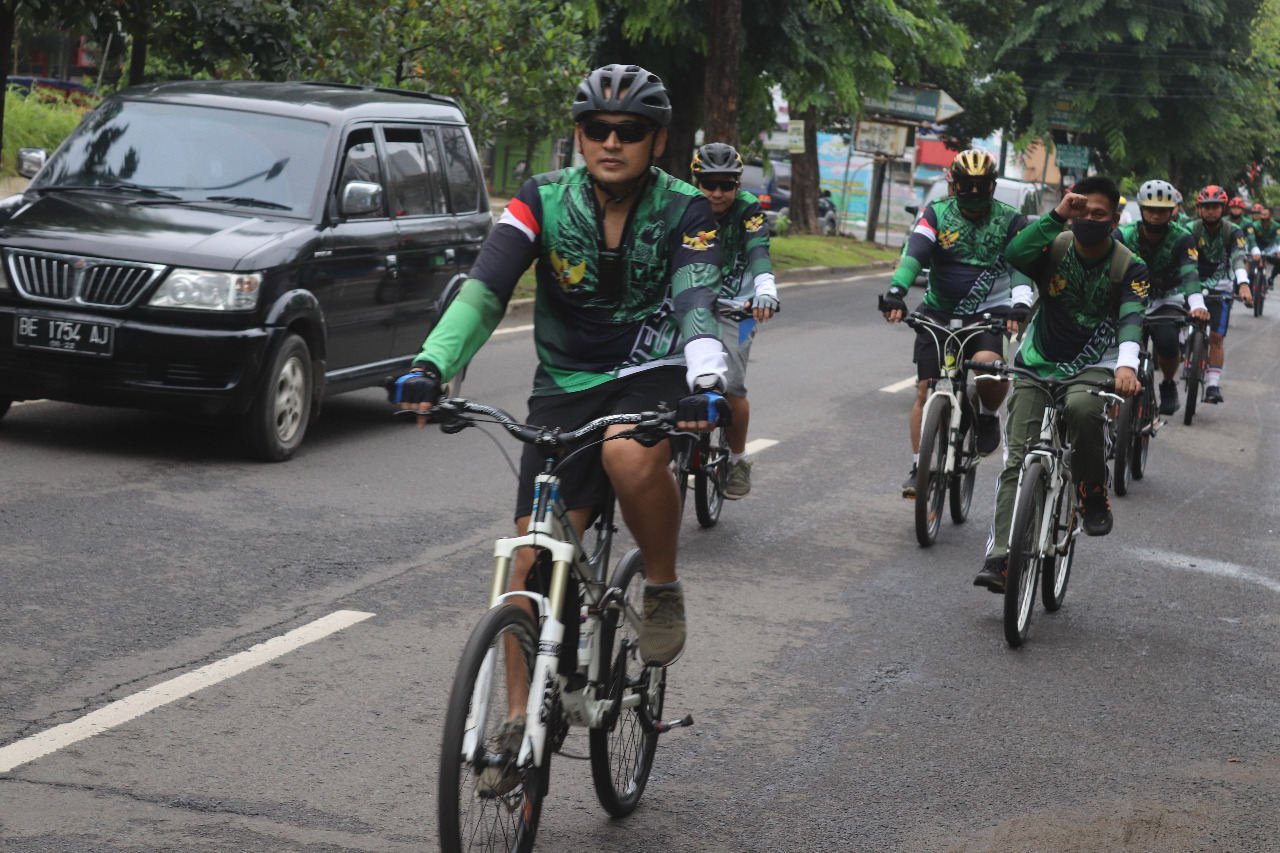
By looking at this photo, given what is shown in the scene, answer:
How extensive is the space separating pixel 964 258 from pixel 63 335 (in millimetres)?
4678

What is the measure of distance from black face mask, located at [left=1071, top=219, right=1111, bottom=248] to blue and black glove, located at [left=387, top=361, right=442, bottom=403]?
4.19m

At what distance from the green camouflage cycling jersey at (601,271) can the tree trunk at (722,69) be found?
19.9 metres

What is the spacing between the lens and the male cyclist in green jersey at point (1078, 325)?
7.10 meters

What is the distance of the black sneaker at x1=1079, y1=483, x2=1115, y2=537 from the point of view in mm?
7531

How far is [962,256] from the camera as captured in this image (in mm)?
9023

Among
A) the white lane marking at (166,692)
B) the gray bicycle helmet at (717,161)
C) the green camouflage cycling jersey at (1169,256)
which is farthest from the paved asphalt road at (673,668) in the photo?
the gray bicycle helmet at (717,161)

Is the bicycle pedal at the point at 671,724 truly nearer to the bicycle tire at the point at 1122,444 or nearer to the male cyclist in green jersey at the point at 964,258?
the male cyclist in green jersey at the point at 964,258

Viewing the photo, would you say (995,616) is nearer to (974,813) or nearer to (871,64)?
(974,813)

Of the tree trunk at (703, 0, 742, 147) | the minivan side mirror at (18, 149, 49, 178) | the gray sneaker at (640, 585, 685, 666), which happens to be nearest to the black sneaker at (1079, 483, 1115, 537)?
the gray sneaker at (640, 585, 685, 666)

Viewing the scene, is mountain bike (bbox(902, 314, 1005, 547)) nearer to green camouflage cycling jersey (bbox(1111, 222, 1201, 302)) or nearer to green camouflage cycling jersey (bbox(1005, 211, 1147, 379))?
green camouflage cycling jersey (bbox(1005, 211, 1147, 379))

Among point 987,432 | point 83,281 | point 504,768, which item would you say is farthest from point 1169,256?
point 504,768

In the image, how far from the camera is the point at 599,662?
13.4 feet

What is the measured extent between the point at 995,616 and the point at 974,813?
2.52 metres

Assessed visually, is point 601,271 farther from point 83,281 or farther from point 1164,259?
point 1164,259
